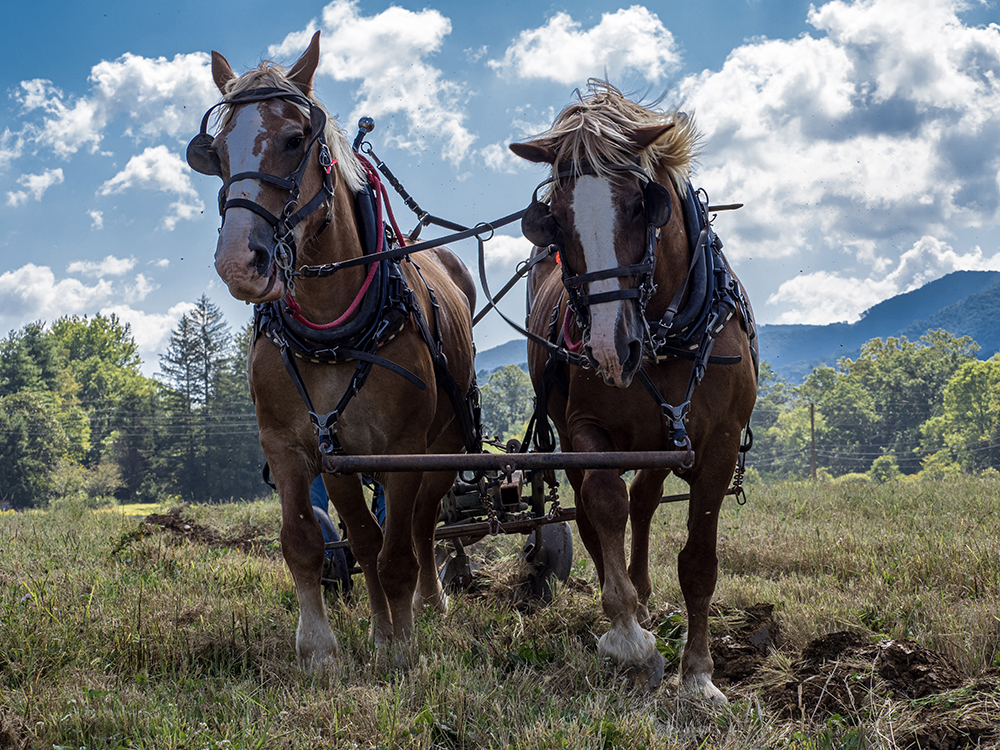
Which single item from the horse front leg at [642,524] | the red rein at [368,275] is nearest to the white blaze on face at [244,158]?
the red rein at [368,275]

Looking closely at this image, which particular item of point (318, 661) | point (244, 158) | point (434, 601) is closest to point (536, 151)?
point (244, 158)

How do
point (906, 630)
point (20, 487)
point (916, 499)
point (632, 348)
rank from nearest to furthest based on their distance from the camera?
point (632, 348), point (906, 630), point (916, 499), point (20, 487)

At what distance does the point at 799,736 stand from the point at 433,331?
2386 mm

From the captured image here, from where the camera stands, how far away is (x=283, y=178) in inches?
116

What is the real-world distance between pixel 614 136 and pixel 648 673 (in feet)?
6.97

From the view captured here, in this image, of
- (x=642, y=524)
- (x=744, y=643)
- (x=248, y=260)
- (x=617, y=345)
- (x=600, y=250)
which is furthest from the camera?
(x=642, y=524)

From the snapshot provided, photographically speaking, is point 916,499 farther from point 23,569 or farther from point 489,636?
point 23,569

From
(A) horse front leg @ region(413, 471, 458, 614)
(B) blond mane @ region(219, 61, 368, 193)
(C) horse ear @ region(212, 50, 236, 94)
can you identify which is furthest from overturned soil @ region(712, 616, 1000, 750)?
(C) horse ear @ region(212, 50, 236, 94)

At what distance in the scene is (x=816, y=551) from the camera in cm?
545

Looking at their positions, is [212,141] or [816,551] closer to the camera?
[212,141]

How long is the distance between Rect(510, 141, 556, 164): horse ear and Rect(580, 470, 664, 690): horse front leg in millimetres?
1330

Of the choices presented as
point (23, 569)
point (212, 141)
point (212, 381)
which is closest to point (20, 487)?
point (212, 381)

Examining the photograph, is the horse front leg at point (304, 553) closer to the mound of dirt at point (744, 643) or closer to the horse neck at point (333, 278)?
the horse neck at point (333, 278)

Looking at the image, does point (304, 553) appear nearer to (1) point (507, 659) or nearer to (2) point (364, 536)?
(2) point (364, 536)
